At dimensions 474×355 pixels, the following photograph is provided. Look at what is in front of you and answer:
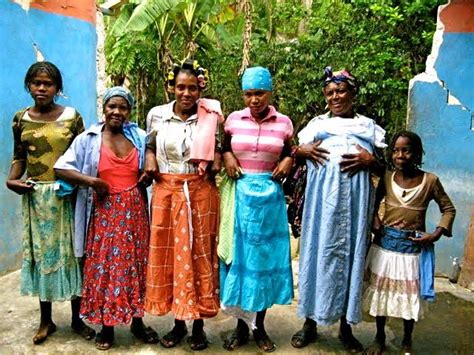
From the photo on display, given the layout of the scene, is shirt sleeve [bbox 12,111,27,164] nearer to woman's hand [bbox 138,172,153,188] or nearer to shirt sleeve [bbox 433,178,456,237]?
woman's hand [bbox 138,172,153,188]

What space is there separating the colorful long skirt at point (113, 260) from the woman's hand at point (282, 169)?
0.87 m

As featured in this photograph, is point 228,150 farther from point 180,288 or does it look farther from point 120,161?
point 180,288

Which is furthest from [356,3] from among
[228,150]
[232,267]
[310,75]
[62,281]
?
[62,281]

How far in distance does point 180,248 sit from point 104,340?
0.83 meters

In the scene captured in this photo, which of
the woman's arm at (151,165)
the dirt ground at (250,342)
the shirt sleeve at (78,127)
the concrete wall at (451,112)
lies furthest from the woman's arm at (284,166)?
the concrete wall at (451,112)

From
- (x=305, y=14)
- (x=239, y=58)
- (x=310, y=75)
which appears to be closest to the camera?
(x=310, y=75)

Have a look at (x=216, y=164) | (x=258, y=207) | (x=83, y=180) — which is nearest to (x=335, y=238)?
(x=258, y=207)

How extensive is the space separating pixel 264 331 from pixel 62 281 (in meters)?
1.36

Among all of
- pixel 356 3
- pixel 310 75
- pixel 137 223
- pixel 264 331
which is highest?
pixel 356 3

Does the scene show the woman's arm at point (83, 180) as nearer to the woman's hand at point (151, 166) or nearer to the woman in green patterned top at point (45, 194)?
the woman in green patterned top at point (45, 194)

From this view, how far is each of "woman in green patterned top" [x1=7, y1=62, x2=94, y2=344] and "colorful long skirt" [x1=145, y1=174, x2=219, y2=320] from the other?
54 centimetres

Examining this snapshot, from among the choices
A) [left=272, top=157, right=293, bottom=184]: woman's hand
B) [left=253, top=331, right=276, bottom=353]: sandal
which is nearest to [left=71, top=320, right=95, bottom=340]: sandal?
[left=253, top=331, right=276, bottom=353]: sandal

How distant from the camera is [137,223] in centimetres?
301

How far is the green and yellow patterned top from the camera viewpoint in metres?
2.99
